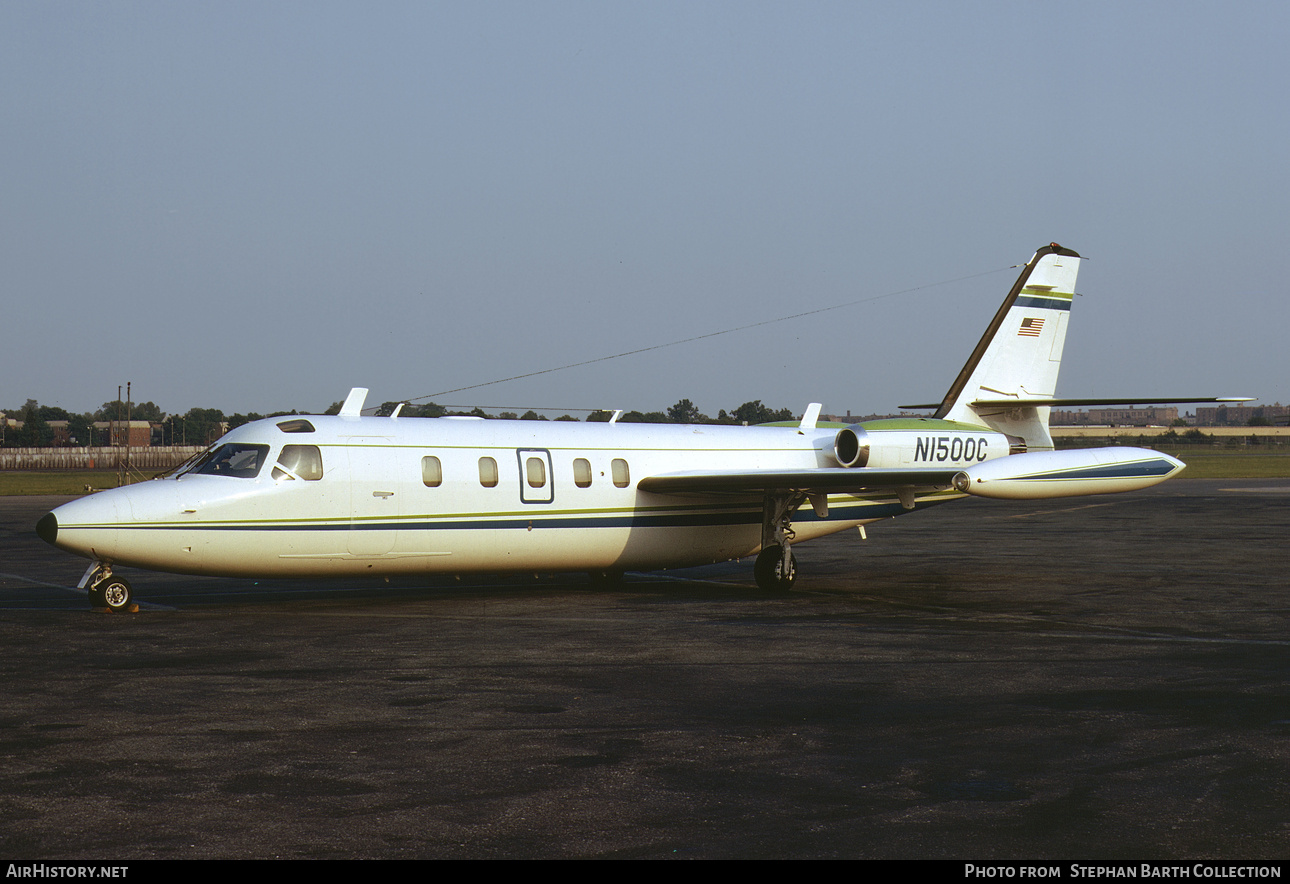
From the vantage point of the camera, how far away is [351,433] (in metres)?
16.0

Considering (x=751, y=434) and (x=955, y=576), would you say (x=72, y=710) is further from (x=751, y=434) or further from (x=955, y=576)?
(x=955, y=576)

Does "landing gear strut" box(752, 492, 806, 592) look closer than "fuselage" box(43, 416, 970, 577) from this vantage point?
No

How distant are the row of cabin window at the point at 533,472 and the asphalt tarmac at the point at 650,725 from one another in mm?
1751

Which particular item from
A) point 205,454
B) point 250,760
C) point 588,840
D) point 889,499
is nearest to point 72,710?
point 250,760

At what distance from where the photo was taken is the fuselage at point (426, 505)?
48.3ft

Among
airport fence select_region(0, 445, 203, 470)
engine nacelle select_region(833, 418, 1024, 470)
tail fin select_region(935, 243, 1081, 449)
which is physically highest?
tail fin select_region(935, 243, 1081, 449)

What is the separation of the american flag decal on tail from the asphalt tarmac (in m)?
6.41

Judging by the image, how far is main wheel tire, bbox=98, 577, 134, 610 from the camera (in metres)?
15.2

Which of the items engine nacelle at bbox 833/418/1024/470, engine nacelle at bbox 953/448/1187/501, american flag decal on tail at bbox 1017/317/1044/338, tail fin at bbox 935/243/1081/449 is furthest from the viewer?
american flag decal on tail at bbox 1017/317/1044/338

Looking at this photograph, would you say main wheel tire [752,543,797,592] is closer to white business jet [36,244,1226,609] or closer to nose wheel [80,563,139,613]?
white business jet [36,244,1226,609]

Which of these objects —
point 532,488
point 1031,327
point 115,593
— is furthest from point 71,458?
point 1031,327

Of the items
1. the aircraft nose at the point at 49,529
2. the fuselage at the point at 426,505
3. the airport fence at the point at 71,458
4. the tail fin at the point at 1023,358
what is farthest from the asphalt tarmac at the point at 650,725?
the airport fence at the point at 71,458

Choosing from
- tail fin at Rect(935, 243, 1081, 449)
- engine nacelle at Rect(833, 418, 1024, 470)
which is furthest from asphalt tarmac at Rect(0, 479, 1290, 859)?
tail fin at Rect(935, 243, 1081, 449)

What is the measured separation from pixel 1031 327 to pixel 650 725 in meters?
16.4
